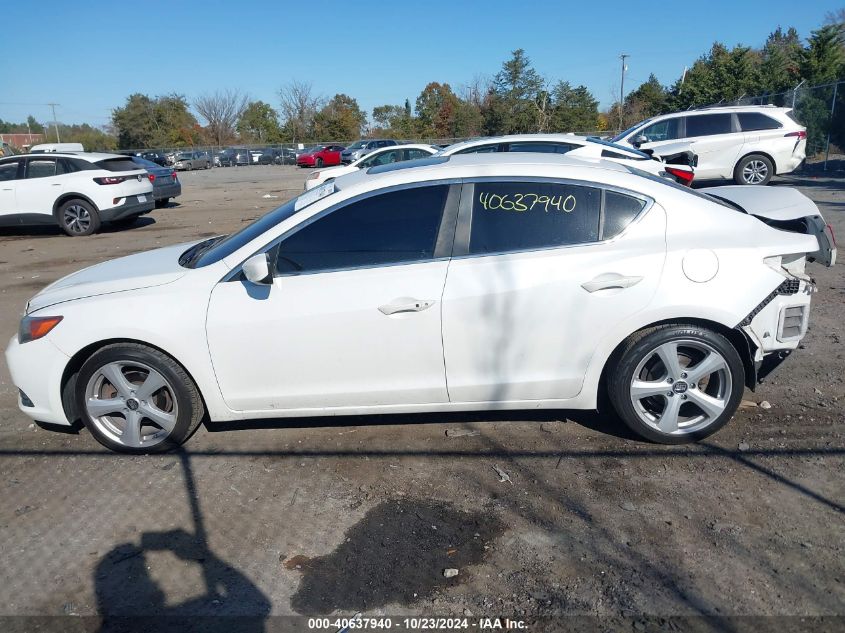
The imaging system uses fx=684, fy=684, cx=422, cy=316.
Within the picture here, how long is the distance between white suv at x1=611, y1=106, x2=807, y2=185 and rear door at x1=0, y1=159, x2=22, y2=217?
13389 mm

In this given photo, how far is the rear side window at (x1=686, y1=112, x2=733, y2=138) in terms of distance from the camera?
1562cm

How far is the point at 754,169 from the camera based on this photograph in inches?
614

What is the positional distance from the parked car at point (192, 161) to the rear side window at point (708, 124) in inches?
1583

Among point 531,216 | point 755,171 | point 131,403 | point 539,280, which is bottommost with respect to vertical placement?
point 131,403

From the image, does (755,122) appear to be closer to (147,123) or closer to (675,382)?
(675,382)

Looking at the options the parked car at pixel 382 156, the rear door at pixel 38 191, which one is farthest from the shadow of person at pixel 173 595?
the parked car at pixel 382 156

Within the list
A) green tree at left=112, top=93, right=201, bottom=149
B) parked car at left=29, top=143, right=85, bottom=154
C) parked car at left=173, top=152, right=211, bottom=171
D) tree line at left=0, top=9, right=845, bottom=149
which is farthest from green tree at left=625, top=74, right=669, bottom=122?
green tree at left=112, top=93, right=201, bottom=149

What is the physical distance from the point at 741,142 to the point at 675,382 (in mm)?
13460

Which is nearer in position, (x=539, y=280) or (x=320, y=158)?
(x=539, y=280)

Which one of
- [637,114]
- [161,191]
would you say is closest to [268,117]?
[637,114]

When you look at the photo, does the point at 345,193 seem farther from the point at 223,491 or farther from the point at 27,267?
the point at 27,267

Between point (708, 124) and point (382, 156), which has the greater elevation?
point (708, 124)

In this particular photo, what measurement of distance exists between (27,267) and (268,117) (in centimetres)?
7855

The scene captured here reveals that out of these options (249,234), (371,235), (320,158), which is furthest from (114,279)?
(320,158)
